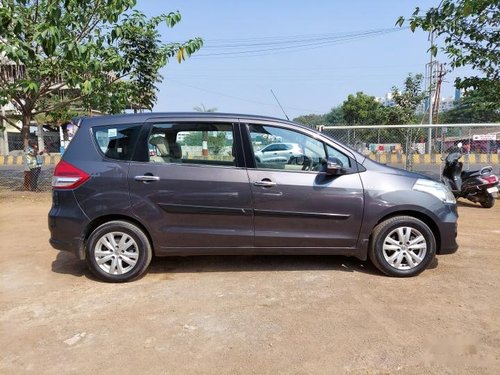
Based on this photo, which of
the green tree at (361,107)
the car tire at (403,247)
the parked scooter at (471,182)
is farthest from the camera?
the green tree at (361,107)

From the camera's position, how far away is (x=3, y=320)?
13.1 feet

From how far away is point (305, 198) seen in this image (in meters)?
4.82

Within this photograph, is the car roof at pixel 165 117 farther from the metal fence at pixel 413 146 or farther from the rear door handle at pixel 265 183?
the metal fence at pixel 413 146

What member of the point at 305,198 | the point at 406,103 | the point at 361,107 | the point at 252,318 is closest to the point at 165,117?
the point at 305,198

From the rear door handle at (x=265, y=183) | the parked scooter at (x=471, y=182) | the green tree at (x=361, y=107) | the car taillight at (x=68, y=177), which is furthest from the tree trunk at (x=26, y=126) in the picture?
the green tree at (x=361, y=107)

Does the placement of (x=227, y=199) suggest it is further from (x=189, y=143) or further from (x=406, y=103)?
(x=406, y=103)

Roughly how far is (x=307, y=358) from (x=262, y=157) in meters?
2.26

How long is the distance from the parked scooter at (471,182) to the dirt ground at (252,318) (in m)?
4.26

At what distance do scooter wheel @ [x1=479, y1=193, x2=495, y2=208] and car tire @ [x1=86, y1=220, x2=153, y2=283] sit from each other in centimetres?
775

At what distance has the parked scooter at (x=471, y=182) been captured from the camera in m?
→ 9.60

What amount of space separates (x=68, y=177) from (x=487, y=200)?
8492 mm

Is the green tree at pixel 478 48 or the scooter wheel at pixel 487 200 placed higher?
the green tree at pixel 478 48

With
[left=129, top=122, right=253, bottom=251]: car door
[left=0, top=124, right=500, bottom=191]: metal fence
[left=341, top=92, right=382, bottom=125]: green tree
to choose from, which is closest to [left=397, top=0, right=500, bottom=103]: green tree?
[left=0, top=124, right=500, bottom=191]: metal fence

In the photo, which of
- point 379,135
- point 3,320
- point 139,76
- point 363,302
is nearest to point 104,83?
point 139,76
